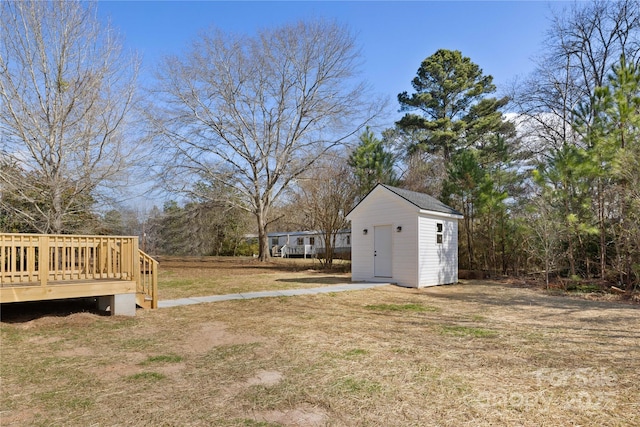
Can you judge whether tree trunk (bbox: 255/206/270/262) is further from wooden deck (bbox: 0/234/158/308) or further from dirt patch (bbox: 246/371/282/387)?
dirt patch (bbox: 246/371/282/387)

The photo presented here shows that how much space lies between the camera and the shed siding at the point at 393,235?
11984 millimetres

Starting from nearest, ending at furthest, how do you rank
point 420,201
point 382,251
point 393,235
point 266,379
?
point 266,379 → point 393,235 → point 420,201 → point 382,251

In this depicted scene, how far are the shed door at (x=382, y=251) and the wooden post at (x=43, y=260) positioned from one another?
929cm

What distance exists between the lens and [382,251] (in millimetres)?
13016

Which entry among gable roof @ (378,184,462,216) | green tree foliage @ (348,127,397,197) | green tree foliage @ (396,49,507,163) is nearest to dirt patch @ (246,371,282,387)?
gable roof @ (378,184,462,216)

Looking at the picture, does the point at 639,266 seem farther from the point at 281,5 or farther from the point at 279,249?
the point at 279,249

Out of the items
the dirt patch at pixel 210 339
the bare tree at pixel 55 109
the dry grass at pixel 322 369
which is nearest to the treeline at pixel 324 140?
the bare tree at pixel 55 109

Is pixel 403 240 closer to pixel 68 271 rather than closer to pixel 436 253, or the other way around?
pixel 436 253

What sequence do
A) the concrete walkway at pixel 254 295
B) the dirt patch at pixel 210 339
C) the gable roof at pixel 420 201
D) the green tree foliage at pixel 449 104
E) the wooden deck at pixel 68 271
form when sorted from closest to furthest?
the dirt patch at pixel 210 339 < the wooden deck at pixel 68 271 < the concrete walkway at pixel 254 295 < the gable roof at pixel 420 201 < the green tree foliage at pixel 449 104

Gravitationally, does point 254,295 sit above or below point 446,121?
below

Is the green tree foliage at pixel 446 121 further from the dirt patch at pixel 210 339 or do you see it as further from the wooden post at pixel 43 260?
the wooden post at pixel 43 260

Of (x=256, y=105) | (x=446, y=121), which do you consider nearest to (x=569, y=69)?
(x=446, y=121)

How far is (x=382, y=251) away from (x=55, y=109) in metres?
11.8

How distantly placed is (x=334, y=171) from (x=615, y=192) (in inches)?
448
